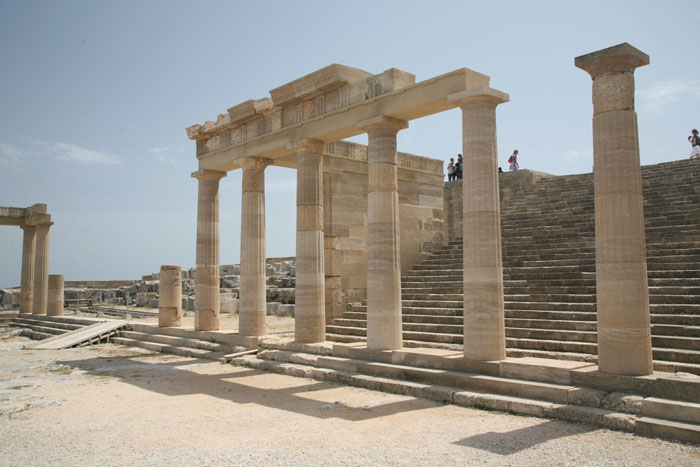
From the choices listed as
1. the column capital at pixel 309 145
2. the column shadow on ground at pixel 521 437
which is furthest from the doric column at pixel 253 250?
the column shadow on ground at pixel 521 437

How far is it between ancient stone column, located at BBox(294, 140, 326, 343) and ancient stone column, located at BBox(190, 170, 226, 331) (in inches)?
171

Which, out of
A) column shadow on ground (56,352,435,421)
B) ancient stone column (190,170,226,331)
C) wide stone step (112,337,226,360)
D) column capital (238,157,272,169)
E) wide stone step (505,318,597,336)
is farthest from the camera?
ancient stone column (190,170,226,331)

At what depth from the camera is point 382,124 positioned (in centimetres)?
Answer: 1183

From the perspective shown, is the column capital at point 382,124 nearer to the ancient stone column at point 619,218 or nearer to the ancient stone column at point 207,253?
the ancient stone column at point 619,218

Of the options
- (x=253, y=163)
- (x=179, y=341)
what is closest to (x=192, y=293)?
(x=179, y=341)

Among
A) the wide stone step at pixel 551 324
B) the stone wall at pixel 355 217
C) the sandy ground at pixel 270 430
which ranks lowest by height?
the sandy ground at pixel 270 430

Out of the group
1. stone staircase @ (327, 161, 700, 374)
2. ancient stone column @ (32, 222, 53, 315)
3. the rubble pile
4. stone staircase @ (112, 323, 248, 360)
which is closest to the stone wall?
stone staircase @ (327, 161, 700, 374)

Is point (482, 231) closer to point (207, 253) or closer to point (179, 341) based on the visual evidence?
point (207, 253)

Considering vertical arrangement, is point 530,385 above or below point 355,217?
below

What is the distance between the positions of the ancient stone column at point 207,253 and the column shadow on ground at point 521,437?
1139 centimetres

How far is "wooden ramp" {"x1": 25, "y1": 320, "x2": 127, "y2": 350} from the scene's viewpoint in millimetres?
19031

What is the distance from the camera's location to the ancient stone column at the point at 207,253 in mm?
17109

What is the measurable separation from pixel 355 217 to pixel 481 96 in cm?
772

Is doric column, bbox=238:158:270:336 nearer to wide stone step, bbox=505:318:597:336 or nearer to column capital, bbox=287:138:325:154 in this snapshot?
column capital, bbox=287:138:325:154
